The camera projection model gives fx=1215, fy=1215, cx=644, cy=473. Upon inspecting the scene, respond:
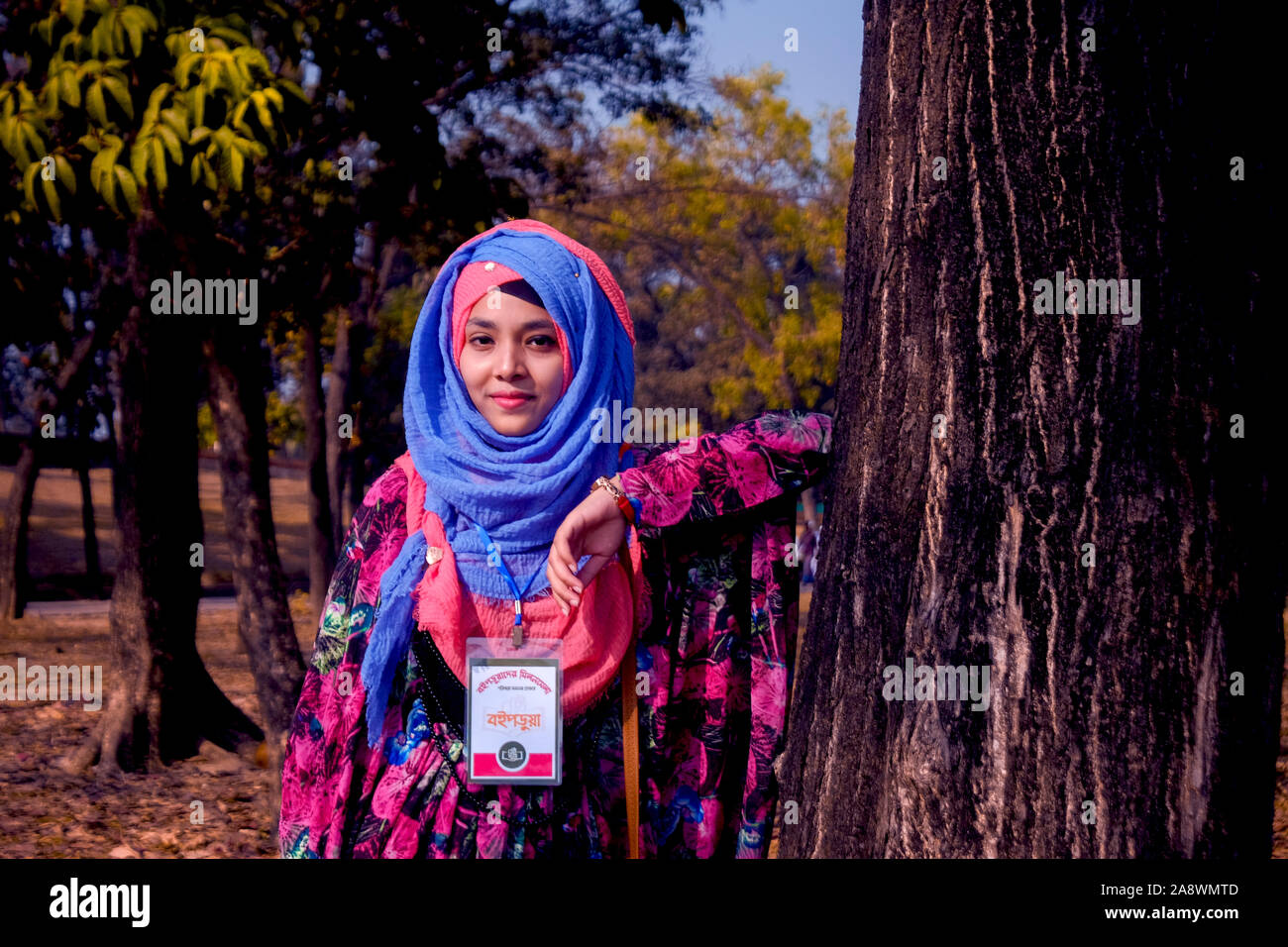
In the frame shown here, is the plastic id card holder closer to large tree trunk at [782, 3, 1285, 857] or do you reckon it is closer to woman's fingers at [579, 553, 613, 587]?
woman's fingers at [579, 553, 613, 587]

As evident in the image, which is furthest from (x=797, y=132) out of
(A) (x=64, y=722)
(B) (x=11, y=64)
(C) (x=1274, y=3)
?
(C) (x=1274, y=3)

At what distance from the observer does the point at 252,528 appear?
6.11m

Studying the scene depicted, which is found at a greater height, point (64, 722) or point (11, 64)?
point (11, 64)

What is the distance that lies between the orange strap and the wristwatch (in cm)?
9

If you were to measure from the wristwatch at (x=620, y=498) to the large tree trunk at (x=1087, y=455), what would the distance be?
1.75ft

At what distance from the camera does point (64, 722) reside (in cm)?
779

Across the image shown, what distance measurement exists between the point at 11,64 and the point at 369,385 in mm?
12402

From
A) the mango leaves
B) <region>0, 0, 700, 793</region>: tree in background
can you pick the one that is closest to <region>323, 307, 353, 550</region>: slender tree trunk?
<region>0, 0, 700, 793</region>: tree in background

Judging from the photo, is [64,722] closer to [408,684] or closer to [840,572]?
[408,684]

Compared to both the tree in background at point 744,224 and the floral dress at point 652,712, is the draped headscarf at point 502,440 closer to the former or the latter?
the floral dress at point 652,712

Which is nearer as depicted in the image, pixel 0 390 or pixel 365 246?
pixel 365 246

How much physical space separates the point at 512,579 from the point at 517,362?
439 mm

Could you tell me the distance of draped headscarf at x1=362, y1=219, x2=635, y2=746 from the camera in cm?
239

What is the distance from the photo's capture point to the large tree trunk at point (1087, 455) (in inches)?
74.1
